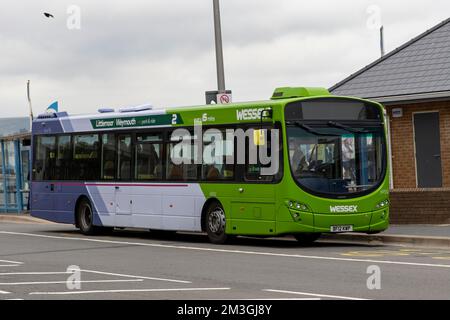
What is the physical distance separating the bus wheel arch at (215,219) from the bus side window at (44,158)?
602 centimetres

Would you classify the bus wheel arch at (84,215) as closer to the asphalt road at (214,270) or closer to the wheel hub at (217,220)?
the asphalt road at (214,270)

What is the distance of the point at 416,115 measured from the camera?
2752cm

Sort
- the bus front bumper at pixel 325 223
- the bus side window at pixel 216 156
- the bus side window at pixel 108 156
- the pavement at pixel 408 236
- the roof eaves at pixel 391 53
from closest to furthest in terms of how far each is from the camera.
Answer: the bus front bumper at pixel 325 223 < the pavement at pixel 408 236 < the bus side window at pixel 216 156 < the bus side window at pixel 108 156 < the roof eaves at pixel 391 53

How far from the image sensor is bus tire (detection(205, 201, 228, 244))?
21.0m

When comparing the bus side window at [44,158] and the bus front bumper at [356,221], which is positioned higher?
the bus side window at [44,158]

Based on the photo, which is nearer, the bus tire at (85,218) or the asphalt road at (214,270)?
A: the asphalt road at (214,270)

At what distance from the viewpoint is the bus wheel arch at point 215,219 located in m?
21.0

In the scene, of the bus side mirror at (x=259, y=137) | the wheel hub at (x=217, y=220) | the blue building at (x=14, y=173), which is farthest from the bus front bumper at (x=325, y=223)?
the blue building at (x=14, y=173)

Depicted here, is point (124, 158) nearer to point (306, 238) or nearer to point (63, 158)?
point (63, 158)

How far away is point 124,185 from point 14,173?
13.8 meters

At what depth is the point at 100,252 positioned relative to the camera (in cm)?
1966

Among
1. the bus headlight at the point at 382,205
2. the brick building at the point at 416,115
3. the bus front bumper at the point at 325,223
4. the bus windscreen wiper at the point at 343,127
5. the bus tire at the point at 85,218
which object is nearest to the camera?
the bus front bumper at the point at 325,223

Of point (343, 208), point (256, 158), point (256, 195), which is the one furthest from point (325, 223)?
point (256, 158)
